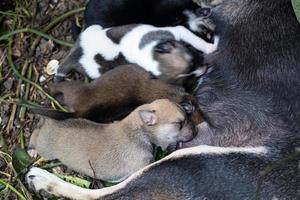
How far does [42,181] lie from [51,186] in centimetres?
8

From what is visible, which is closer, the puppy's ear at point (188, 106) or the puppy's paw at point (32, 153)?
the puppy's ear at point (188, 106)

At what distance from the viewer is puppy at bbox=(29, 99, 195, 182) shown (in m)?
3.98

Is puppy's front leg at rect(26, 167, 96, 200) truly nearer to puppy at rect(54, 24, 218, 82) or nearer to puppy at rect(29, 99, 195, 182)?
puppy at rect(29, 99, 195, 182)

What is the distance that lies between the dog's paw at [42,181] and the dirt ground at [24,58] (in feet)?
0.33

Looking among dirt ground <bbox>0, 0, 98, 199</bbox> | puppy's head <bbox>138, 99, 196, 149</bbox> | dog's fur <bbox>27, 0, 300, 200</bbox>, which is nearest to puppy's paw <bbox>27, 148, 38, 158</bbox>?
dirt ground <bbox>0, 0, 98, 199</bbox>

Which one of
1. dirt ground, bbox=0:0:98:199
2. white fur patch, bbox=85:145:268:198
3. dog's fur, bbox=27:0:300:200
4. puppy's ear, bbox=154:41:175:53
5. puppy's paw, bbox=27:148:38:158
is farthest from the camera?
dirt ground, bbox=0:0:98:199

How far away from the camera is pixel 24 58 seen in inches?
189

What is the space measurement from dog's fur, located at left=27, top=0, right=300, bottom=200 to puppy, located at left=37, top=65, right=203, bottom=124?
14cm

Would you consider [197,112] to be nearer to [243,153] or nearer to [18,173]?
[243,153]

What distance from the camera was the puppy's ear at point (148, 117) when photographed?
3.91 m

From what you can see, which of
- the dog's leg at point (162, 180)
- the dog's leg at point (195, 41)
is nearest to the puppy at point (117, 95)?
the dog's leg at point (195, 41)

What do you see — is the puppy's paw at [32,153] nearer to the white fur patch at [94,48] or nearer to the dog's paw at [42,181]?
the dog's paw at [42,181]

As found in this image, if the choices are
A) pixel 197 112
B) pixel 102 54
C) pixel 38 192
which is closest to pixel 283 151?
pixel 197 112

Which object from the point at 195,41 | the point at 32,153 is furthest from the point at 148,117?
the point at 32,153
